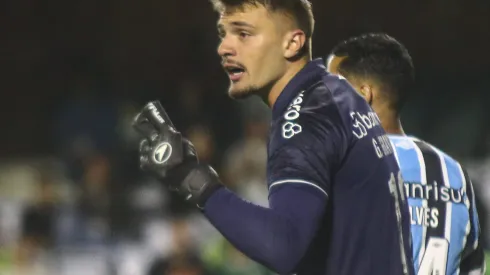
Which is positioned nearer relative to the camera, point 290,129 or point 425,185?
point 290,129

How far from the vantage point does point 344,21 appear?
8.62 meters

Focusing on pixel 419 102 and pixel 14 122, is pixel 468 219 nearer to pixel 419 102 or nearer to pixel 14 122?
pixel 419 102

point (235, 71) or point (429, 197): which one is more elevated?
point (235, 71)

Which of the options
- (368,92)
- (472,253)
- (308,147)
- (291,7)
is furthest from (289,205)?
(368,92)

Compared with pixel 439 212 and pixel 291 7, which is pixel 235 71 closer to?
pixel 291 7

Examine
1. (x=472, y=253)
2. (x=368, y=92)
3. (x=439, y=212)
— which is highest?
(x=368, y=92)

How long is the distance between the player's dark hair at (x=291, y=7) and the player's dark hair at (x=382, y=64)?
92 cm

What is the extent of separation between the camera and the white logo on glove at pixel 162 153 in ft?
8.54

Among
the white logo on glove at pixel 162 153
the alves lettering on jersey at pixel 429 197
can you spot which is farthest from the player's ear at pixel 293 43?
the alves lettering on jersey at pixel 429 197

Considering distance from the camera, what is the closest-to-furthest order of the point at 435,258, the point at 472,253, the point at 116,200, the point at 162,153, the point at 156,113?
the point at 162,153 < the point at 156,113 < the point at 435,258 < the point at 472,253 < the point at 116,200

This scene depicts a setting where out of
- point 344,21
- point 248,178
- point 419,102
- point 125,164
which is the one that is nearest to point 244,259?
point 248,178

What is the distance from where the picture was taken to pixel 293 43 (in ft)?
8.90

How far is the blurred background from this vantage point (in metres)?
6.98

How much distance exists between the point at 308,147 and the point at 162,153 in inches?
15.7
